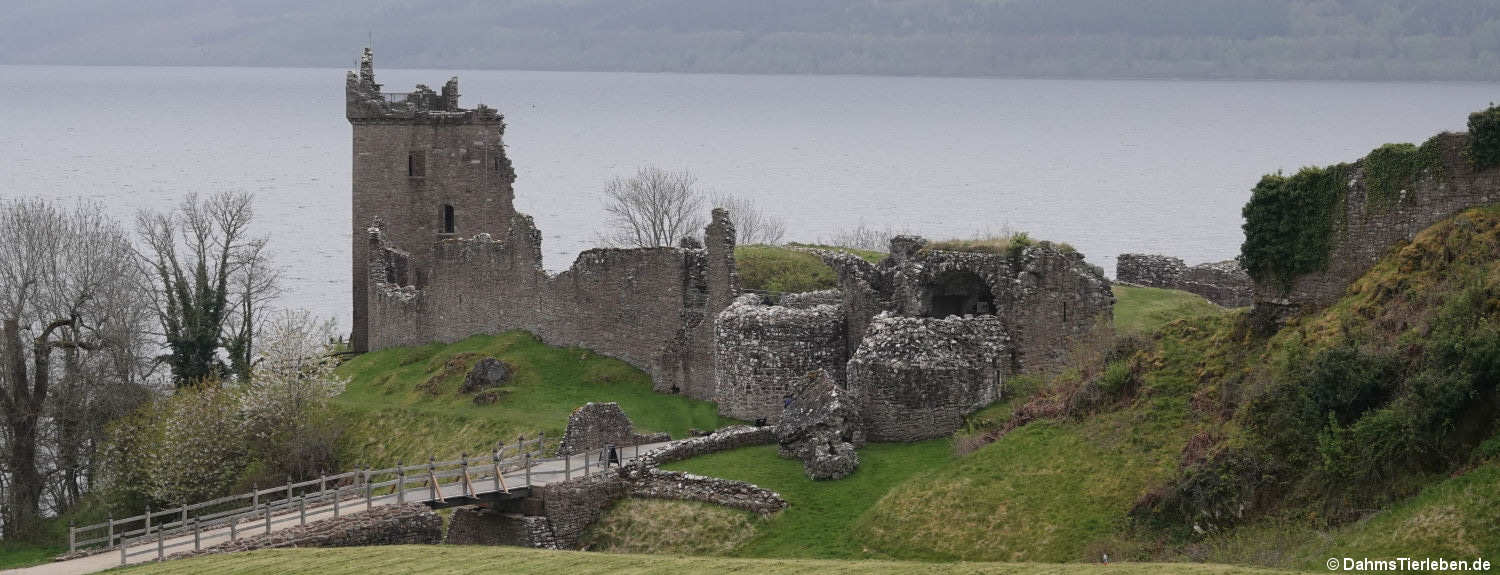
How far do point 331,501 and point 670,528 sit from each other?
7.63m

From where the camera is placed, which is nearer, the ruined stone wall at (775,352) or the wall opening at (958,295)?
the wall opening at (958,295)

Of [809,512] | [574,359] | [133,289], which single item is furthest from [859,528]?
[133,289]

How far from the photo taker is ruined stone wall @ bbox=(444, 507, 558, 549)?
137 ft

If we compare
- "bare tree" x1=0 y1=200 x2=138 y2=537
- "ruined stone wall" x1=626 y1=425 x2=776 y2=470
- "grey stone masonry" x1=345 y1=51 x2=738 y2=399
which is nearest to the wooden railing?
"ruined stone wall" x1=626 y1=425 x2=776 y2=470

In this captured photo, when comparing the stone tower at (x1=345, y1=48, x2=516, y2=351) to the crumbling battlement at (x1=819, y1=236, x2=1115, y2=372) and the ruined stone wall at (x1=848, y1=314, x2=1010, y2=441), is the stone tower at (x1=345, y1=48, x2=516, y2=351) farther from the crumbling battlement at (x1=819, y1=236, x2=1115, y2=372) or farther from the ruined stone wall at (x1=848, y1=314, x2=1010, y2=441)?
the ruined stone wall at (x1=848, y1=314, x2=1010, y2=441)

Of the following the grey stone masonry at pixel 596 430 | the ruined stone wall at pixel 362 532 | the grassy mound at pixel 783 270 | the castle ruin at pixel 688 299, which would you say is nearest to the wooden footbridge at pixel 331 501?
the grey stone masonry at pixel 596 430

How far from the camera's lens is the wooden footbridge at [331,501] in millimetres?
39906

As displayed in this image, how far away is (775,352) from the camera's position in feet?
161

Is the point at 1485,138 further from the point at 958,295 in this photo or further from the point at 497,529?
the point at 497,529

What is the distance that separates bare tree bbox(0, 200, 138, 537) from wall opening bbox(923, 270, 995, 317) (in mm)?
26398

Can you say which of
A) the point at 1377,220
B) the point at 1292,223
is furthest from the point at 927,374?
the point at 1377,220

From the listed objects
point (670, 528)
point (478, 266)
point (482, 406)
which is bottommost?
point (670, 528)

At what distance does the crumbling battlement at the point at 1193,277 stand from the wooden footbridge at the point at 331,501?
15.9 metres

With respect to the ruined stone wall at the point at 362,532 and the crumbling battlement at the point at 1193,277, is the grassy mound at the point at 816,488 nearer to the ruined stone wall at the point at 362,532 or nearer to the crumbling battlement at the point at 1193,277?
the ruined stone wall at the point at 362,532
